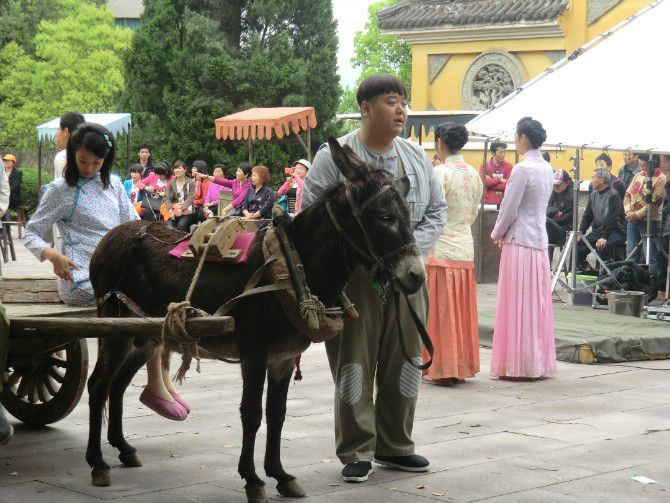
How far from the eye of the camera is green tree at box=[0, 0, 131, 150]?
44.7m

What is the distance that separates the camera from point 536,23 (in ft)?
85.1

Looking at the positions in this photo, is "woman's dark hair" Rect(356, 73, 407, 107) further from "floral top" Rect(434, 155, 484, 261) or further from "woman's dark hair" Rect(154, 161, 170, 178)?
"woman's dark hair" Rect(154, 161, 170, 178)

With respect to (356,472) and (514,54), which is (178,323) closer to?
(356,472)

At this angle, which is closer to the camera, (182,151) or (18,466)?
(18,466)

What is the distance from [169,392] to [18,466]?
118cm

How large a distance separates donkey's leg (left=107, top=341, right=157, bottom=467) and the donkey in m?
0.27

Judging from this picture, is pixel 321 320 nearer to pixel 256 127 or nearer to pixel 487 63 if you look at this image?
pixel 256 127

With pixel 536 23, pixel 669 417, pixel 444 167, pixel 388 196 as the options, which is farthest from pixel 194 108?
pixel 388 196

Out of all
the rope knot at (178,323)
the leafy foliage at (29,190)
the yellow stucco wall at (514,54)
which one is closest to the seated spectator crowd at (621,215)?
the yellow stucco wall at (514,54)

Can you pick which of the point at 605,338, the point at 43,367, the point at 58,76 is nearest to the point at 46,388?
the point at 43,367

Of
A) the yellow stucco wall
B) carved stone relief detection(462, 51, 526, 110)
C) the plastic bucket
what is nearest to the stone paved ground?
the plastic bucket

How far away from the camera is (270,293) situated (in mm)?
5586

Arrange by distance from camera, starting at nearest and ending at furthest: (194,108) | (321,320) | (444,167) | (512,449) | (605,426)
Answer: (321,320) < (512,449) < (605,426) < (444,167) < (194,108)

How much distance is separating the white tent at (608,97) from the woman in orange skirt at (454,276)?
12.2 ft
